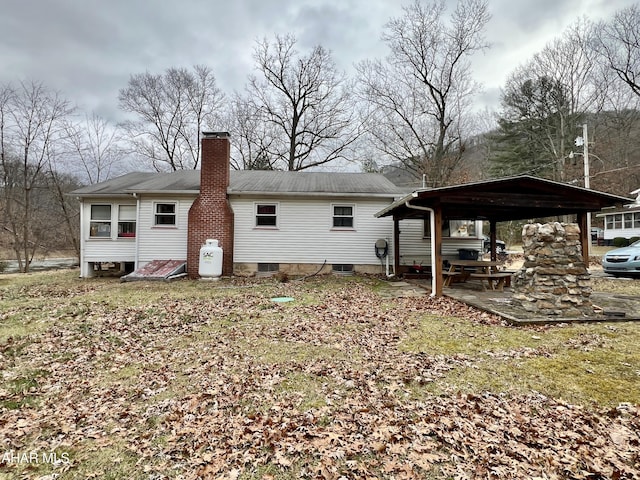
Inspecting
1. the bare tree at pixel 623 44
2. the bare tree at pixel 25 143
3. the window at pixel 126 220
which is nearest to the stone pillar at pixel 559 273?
the window at pixel 126 220

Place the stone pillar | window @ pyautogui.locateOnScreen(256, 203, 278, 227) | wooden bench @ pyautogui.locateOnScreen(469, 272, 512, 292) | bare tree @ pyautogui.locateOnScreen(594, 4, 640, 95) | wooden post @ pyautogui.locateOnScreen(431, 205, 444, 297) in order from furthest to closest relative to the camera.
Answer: bare tree @ pyautogui.locateOnScreen(594, 4, 640, 95) < window @ pyautogui.locateOnScreen(256, 203, 278, 227) < wooden bench @ pyautogui.locateOnScreen(469, 272, 512, 292) < wooden post @ pyautogui.locateOnScreen(431, 205, 444, 297) < the stone pillar

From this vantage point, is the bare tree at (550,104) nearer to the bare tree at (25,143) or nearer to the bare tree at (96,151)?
the bare tree at (96,151)

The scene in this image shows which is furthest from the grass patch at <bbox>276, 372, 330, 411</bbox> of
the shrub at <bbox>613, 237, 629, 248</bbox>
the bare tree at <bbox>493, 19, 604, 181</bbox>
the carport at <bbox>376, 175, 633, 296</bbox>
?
the shrub at <bbox>613, 237, 629, 248</bbox>

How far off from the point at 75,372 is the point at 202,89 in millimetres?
27072

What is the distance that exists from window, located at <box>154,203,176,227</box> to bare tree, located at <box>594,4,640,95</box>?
1086 inches

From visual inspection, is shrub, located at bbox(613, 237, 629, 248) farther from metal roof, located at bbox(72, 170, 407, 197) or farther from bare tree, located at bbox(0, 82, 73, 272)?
bare tree, located at bbox(0, 82, 73, 272)

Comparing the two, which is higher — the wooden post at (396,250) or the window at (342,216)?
the window at (342,216)

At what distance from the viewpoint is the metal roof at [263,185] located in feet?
39.1

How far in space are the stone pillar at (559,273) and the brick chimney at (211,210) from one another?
947 cm

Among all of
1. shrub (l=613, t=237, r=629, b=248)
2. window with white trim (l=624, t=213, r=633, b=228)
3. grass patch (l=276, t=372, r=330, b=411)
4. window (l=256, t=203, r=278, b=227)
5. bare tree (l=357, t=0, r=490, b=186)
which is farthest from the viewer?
window with white trim (l=624, t=213, r=633, b=228)

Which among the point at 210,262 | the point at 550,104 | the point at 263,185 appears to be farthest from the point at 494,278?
the point at 550,104

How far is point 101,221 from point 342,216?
30.6 feet

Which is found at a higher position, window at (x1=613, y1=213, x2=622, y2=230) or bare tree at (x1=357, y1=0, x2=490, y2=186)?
bare tree at (x1=357, y1=0, x2=490, y2=186)

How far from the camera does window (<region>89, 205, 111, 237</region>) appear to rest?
40.8 feet
